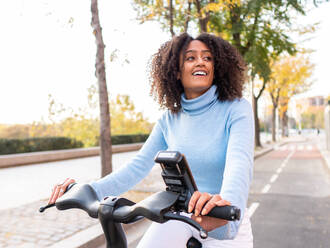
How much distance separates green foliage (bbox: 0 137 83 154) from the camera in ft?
54.0

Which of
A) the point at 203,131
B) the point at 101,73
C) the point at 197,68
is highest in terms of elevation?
the point at 101,73

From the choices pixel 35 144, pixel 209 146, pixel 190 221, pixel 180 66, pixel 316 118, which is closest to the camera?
pixel 190 221

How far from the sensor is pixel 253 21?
14336 millimetres

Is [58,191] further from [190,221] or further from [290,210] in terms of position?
[290,210]

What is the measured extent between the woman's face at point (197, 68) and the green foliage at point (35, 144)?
16405mm

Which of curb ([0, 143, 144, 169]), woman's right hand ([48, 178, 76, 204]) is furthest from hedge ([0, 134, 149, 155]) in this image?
woman's right hand ([48, 178, 76, 204])

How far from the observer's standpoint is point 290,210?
653 centimetres

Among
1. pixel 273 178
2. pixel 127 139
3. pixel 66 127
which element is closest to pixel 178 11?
pixel 273 178

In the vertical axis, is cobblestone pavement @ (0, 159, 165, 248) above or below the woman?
below

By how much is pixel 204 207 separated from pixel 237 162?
0.40 meters

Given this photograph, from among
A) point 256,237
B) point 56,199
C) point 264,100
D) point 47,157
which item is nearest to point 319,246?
point 256,237

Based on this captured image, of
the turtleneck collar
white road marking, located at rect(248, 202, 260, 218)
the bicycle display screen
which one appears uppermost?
the turtleneck collar

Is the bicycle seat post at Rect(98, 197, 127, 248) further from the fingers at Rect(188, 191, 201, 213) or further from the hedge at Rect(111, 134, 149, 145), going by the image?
the hedge at Rect(111, 134, 149, 145)

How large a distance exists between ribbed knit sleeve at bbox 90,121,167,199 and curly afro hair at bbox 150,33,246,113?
199 mm
